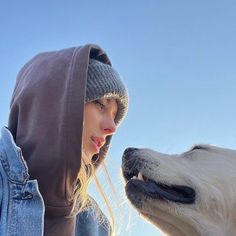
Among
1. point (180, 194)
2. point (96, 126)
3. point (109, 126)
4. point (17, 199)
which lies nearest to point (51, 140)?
point (17, 199)

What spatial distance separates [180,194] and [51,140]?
946 mm

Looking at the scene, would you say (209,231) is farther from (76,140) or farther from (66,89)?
(66,89)

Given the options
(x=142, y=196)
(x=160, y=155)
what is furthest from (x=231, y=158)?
(x=142, y=196)

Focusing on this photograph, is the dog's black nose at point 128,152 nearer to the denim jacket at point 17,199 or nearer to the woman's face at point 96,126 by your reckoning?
the woman's face at point 96,126

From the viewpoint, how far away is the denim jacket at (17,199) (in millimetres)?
3535

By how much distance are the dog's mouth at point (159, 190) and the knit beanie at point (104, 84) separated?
775 mm

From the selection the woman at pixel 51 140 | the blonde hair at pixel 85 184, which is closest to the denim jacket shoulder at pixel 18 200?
the woman at pixel 51 140

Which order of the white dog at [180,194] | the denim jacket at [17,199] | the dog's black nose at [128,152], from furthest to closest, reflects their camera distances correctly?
the dog's black nose at [128,152]
the white dog at [180,194]
the denim jacket at [17,199]

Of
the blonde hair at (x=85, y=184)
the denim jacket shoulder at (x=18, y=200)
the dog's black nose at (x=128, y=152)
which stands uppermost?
the dog's black nose at (x=128, y=152)

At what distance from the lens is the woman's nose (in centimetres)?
440

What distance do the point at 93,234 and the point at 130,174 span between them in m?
0.98

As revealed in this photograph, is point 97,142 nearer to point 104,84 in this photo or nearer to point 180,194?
point 104,84

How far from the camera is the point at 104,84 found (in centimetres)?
442

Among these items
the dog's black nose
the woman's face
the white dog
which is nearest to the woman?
the woman's face
